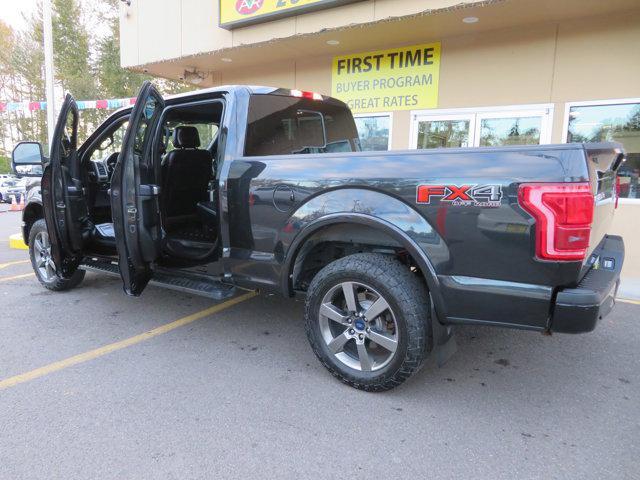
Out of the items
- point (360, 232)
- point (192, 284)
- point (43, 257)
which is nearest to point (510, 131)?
point (360, 232)

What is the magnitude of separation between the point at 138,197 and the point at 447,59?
592cm

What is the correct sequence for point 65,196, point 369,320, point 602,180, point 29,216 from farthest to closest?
point 29,216 < point 65,196 < point 369,320 < point 602,180

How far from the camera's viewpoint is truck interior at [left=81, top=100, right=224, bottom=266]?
4074 millimetres

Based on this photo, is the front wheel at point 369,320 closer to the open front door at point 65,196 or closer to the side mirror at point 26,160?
the open front door at point 65,196

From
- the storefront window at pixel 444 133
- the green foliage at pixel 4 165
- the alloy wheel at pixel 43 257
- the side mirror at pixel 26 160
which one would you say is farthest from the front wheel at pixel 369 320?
the green foliage at pixel 4 165

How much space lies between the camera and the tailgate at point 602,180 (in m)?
2.40

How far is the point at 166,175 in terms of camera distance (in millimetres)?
4281

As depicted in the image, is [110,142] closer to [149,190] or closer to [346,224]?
[149,190]

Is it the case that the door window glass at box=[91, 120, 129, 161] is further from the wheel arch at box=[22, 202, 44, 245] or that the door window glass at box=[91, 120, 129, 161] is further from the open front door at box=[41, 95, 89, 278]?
the wheel arch at box=[22, 202, 44, 245]

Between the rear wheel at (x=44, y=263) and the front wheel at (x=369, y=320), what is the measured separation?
3430 mm

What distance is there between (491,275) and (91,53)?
28.3 m

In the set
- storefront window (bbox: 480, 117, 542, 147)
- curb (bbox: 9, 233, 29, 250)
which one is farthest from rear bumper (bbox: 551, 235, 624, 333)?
curb (bbox: 9, 233, 29, 250)

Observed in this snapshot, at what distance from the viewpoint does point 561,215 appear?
228 cm

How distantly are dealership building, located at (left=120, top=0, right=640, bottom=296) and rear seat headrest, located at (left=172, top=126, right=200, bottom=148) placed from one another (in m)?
3.77
